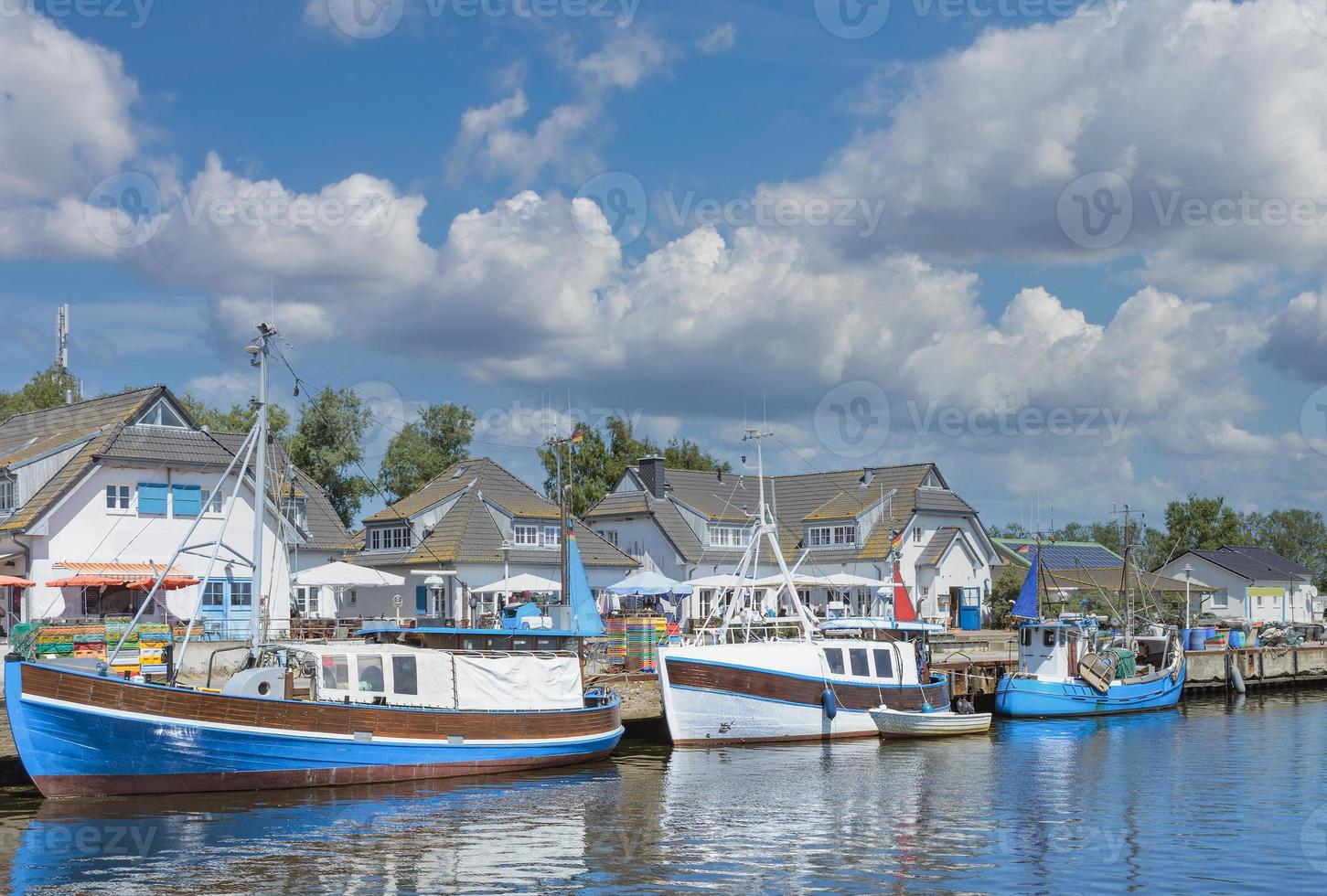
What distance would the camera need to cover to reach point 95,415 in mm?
47688

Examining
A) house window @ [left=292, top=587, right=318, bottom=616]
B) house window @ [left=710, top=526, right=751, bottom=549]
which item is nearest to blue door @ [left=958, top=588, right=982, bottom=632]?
house window @ [left=710, top=526, right=751, bottom=549]

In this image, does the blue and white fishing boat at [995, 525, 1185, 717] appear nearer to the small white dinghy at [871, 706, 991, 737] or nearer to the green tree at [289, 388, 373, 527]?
the small white dinghy at [871, 706, 991, 737]

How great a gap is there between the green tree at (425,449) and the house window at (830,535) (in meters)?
31.5

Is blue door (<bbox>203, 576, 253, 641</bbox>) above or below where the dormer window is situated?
below

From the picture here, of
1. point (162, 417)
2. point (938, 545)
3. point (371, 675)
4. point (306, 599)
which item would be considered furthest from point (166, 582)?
point (938, 545)

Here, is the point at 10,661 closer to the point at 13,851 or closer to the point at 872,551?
the point at 13,851

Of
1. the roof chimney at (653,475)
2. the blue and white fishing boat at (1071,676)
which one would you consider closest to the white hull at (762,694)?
the blue and white fishing boat at (1071,676)

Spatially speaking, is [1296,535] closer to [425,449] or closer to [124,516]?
[425,449]

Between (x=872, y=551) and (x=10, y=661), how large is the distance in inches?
2007

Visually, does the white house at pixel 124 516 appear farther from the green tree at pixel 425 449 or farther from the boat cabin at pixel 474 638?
the green tree at pixel 425 449

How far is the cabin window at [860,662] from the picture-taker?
127 ft

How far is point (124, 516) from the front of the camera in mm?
44562

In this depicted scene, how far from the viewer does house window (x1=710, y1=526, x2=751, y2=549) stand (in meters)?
73.9

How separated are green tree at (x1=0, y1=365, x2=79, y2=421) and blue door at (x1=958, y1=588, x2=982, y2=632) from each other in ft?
183
